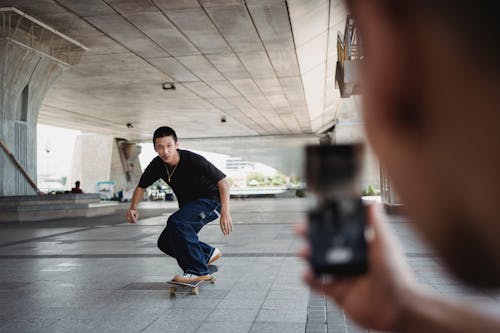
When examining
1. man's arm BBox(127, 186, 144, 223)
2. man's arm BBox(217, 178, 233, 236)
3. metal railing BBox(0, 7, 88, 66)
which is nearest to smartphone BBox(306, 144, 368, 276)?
man's arm BBox(217, 178, 233, 236)

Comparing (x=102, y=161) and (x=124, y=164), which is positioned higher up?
(x=102, y=161)

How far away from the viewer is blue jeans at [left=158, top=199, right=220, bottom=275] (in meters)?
4.95

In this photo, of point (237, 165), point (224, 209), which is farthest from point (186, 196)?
point (237, 165)

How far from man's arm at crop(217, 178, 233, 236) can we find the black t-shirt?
0.25 ft

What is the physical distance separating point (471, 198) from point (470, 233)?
0.15 ft

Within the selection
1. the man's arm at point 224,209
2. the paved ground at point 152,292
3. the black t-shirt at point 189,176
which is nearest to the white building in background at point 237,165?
the paved ground at point 152,292

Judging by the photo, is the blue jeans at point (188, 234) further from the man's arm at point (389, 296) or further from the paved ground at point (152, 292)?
the man's arm at point (389, 296)

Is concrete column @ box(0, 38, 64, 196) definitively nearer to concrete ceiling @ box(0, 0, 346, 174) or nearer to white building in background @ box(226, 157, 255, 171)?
concrete ceiling @ box(0, 0, 346, 174)

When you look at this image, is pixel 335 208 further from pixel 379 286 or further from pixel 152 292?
pixel 152 292

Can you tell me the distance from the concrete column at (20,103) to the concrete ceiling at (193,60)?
5.51 ft

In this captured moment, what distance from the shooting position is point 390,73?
0.58 metres

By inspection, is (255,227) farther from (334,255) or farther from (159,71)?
(334,255)

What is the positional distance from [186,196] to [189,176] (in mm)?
228

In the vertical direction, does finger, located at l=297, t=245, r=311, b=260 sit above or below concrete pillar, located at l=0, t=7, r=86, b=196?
below
